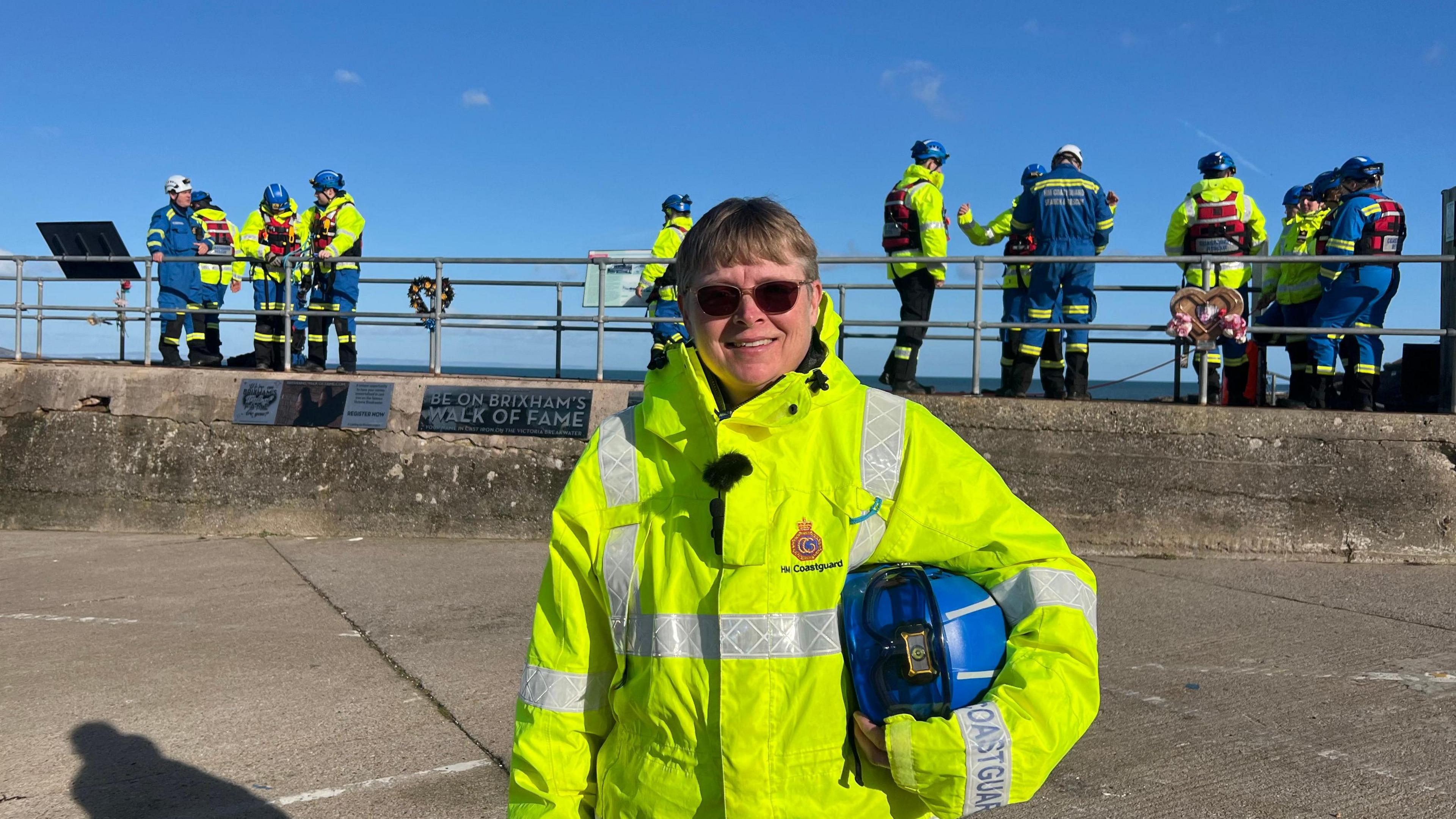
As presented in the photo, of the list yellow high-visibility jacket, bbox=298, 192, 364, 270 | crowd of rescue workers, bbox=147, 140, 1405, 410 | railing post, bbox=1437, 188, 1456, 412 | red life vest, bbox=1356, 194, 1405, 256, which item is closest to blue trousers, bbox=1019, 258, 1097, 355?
crowd of rescue workers, bbox=147, 140, 1405, 410

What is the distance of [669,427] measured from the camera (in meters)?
1.70

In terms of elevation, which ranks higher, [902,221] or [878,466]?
[902,221]

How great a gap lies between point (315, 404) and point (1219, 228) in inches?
296

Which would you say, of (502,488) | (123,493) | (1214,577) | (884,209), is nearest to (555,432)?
(502,488)

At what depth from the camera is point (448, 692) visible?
4348 millimetres

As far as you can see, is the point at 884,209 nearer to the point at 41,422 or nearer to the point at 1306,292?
the point at 1306,292

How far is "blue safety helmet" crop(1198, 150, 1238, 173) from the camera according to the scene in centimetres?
845

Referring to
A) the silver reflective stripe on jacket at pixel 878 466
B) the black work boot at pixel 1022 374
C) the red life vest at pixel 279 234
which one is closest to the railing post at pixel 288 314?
the red life vest at pixel 279 234

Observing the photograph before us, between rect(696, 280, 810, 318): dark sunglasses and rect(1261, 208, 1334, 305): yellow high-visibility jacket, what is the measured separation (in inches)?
295

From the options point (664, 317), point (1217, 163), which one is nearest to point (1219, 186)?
point (1217, 163)

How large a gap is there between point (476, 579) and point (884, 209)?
179 inches

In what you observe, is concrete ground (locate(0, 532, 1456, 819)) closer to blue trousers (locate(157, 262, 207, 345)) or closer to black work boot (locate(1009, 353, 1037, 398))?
black work boot (locate(1009, 353, 1037, 398))

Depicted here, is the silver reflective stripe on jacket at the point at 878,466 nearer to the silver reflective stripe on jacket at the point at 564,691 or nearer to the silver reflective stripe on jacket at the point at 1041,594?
the silver reflective stripe on jacket at the point at 1041,594

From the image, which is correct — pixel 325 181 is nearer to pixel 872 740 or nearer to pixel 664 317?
pixel 664 317
